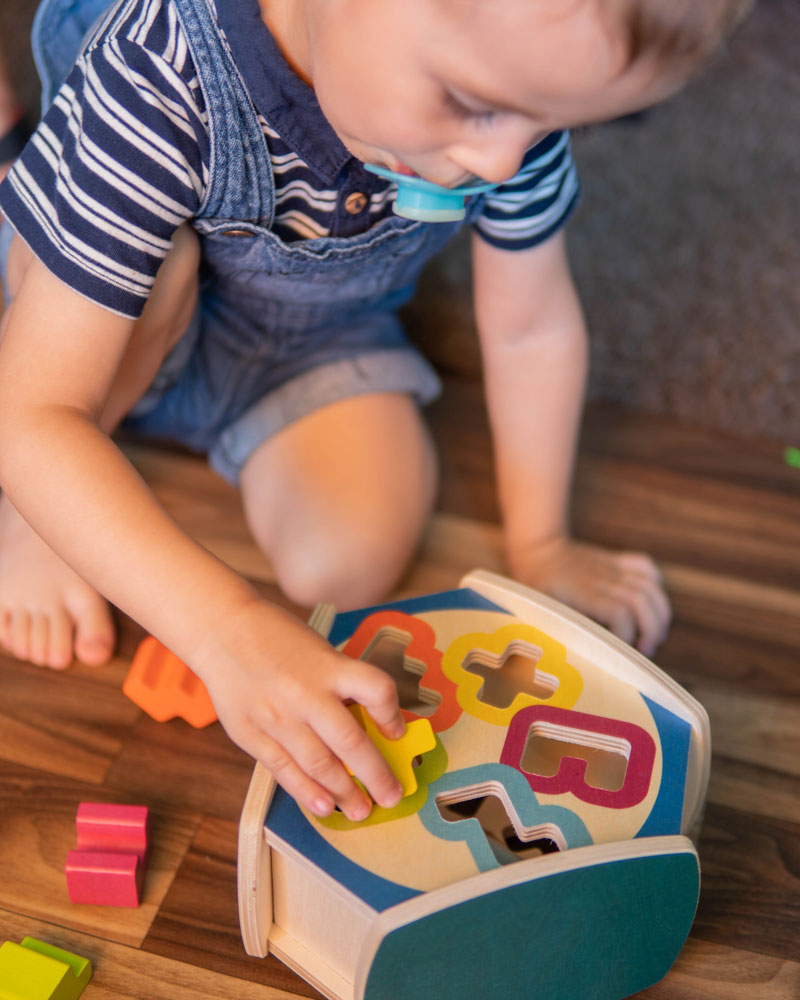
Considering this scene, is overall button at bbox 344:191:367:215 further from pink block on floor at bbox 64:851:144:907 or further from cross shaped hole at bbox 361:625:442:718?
pink block on floor at bbox 64:851:144:907

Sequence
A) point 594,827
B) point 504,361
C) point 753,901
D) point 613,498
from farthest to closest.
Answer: point 613,498
point 504,361
point 753,901
point 594,827

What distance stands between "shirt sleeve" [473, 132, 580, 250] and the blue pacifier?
0.21 meters

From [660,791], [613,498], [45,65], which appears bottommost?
[613,498]

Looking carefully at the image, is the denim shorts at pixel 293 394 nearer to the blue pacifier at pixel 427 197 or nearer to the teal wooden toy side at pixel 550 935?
the blue pacifier at pixel 427 197

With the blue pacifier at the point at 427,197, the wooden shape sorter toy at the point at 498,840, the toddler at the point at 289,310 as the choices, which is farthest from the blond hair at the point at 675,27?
the wooden shape sorter toy at the point at 498,840

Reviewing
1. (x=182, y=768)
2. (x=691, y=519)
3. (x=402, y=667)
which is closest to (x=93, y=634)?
(x=182, y=768)

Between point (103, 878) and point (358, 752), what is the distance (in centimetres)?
21

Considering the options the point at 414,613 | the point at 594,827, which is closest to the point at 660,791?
the point at 594,827

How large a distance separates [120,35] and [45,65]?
0.19 meters

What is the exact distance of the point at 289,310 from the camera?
0.84 meters

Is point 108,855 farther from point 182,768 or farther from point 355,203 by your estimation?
point 355,203

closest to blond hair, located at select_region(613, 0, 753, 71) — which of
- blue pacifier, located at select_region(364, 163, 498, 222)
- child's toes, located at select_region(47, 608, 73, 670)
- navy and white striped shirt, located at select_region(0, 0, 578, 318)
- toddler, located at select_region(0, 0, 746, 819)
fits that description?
toddler, located at select_region(0, 0, 746, 819)

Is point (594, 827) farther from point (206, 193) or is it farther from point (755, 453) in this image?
point (755, 453)

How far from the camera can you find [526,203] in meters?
0.78
